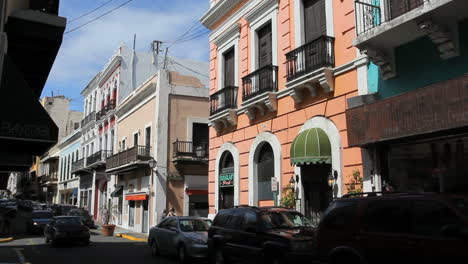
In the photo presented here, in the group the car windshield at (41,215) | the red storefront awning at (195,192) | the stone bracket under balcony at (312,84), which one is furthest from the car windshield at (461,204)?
the car windshield at (41,215)

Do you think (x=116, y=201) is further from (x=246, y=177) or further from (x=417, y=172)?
(x=417, y=172)

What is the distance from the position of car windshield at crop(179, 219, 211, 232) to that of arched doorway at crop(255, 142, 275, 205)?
2407 millimetres

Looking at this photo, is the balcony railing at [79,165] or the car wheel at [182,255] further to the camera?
the balcony railing at [79,165]

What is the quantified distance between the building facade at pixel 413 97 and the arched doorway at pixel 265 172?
16.1ft

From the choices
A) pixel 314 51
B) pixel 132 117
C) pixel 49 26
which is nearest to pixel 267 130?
pixel 314 51

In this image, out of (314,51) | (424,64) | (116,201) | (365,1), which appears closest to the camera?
(424,64)

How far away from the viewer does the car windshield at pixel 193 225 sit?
15.0 metres

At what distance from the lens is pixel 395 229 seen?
23.5 feet

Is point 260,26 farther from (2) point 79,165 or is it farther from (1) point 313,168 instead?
(2) point 79,165

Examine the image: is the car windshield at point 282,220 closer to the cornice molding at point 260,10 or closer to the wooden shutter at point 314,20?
the wooden shutter at point 314,20

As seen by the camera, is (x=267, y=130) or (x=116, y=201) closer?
(x=267, y=130)

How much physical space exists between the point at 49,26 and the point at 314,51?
9019 mm

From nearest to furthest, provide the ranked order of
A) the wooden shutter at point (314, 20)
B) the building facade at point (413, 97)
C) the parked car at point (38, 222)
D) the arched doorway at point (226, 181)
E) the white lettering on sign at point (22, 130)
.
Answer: the white lettering on sign at point (22, 130)
the building facade at point (413, 97)
the wooden shutter at point (314, 20)
the arched doorway at point (226, 181)
the parked car at point (38, 222)

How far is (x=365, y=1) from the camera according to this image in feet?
40.3
